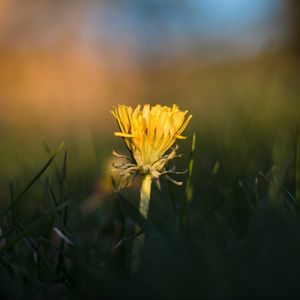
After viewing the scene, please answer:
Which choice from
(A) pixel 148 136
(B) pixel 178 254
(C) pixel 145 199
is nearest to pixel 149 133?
(A) pixel 148 136

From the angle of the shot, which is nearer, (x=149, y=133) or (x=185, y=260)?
(x=185, y=260)

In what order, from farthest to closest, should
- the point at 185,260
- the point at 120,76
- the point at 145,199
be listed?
the point at 120,76, the point at 145,199, the point at 185,260

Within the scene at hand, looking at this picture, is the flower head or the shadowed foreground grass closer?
the shadowed foreground grass

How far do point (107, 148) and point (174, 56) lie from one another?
5.16 m

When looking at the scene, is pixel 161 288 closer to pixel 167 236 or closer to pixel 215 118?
pixel 167 236

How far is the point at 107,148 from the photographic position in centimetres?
343

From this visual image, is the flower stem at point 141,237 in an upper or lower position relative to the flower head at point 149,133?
lower

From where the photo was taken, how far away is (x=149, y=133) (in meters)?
0.89

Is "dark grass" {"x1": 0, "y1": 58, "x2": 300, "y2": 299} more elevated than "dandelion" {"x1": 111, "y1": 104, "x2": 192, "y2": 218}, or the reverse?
"dandelion" {"x1": 111, "y1": 104, "x2": 192, "y2": 218}

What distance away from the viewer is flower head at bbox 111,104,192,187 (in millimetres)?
884

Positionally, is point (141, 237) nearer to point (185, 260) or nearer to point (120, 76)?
point (185, 260)

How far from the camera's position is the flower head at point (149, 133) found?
88 cm

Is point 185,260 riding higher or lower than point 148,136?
lower

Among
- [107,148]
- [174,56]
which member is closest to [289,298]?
[107,148]
